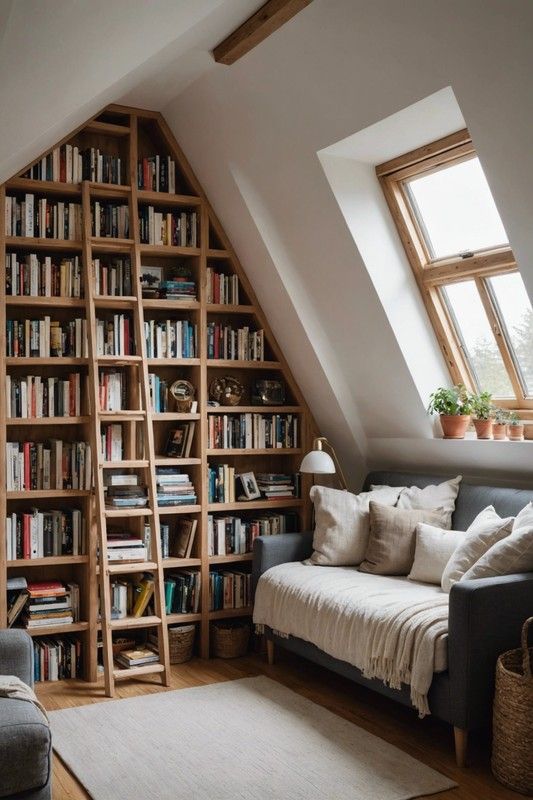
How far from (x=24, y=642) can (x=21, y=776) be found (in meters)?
0.62

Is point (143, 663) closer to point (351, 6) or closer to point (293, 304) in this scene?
point (293, 304)

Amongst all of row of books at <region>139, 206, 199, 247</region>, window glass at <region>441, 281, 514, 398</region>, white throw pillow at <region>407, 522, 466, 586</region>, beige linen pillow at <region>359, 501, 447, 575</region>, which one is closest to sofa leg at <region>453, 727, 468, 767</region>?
white throw pillow at <region>407, 522, 466, 586</region>

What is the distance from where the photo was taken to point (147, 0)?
2.46m

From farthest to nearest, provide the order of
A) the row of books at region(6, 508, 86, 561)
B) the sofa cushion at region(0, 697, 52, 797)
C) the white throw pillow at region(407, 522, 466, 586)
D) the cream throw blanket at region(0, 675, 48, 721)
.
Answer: the row of books at region(6, 508, 86, 561)
the white throw pillow at region(407, 522, 466, 586)
the cream throw blanket at region(0, 675, 48, 721)
the sofa cushion at region(0, 697, 52, 797)

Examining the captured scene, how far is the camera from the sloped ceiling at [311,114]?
271 centimetres

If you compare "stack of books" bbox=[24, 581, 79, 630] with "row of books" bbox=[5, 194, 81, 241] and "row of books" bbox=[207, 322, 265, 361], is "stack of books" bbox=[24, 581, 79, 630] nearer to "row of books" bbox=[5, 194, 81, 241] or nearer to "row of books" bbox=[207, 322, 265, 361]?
"row of books" bbox=[207, 322, 265, 361]

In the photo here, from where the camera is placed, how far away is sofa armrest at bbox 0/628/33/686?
3.10m

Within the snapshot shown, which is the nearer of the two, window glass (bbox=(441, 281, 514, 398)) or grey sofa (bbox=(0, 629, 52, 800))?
grey sofa (bbox=(0, 629, 52, 800))

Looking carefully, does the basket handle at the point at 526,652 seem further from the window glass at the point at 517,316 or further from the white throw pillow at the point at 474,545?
the window glass at the point at 517,316

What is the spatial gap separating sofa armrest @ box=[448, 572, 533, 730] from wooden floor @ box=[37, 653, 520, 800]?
0.22 metres

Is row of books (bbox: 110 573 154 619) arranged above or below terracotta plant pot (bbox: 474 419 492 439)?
below

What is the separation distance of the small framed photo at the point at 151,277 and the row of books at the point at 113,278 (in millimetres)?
117

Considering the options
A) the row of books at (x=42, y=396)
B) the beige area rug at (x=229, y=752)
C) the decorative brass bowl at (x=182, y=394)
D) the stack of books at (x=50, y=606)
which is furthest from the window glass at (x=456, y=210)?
the stack of books at (x=50, y=606)

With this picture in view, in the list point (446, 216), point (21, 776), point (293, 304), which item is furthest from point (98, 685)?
point (446, 216)
